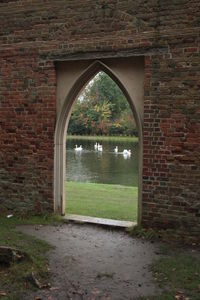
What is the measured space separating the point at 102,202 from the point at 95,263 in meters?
4.28

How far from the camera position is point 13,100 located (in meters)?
6.86

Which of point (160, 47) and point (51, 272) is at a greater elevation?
point (160, 47)

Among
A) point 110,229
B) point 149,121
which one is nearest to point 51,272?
point 110,229

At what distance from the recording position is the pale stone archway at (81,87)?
6.04 m

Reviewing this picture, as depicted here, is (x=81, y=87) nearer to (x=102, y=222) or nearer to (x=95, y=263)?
(x=102, y=222)

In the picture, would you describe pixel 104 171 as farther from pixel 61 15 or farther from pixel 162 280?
pixel 162 280

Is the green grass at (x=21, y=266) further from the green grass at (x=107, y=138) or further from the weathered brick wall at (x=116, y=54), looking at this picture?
the green grass at (x=107, y=138)

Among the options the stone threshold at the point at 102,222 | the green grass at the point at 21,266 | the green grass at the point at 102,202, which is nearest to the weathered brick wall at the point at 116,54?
the stone threshold at the point at 102,222

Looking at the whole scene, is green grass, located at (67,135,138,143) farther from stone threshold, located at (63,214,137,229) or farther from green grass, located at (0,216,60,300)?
green grass, located at (0,216,60,300)

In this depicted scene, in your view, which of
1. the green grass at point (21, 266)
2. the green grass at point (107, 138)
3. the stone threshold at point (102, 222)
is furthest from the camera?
the green grass at point (107, 138)

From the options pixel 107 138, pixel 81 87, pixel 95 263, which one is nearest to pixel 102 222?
pixel 95 263

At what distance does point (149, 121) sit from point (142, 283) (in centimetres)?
273

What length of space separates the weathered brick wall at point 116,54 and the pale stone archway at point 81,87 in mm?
151

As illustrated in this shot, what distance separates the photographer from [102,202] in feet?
29.3
